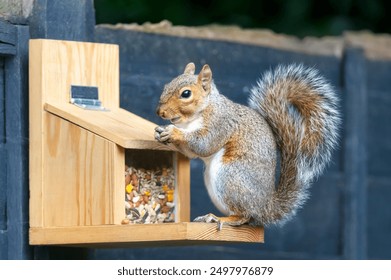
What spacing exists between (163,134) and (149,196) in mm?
246

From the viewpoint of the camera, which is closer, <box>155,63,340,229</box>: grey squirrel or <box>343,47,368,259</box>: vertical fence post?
<box>155,63,340,229</box>: grey squirrel

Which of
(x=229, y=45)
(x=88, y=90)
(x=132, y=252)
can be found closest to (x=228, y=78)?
(x=229, y=45)

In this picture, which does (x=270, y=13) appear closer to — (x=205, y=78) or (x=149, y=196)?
(x=205, y=78)

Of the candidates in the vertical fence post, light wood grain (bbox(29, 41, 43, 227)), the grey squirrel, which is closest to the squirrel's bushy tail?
the grey squirrel

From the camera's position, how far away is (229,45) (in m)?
4.92

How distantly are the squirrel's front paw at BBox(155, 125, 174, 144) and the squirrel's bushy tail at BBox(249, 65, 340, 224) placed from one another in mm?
393

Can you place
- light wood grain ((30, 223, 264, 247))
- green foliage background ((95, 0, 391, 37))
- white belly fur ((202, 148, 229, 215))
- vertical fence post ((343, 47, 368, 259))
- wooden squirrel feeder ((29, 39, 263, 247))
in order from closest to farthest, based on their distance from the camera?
1. light wood grain ((30, 223, 264, 247))
2. wooden squirrel feeder ((29, 39, 263, 247))
3. white belly fur ((202, 148, 229, 215))
4. vertical fence post ((343, 47, 368, 259))
5. green foliage background ((95, 0, 391, 37))

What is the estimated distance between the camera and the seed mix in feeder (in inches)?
143

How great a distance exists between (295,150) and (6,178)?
0.89 m

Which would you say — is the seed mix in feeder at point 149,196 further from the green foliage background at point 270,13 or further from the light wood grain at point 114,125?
the green foliage background at point 270,13

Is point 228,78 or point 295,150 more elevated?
point 228,78

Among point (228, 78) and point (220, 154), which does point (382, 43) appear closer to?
point (228, 78)

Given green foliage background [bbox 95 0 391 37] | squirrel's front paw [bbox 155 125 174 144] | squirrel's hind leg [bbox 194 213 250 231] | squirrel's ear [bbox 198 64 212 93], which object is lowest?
squirrel's hind leg [bbox 194 213 250 231]

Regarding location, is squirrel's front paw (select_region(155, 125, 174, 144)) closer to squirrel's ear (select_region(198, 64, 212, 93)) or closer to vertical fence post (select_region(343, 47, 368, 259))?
squirrel's ear (select_region(198, 64, 212, 93))
